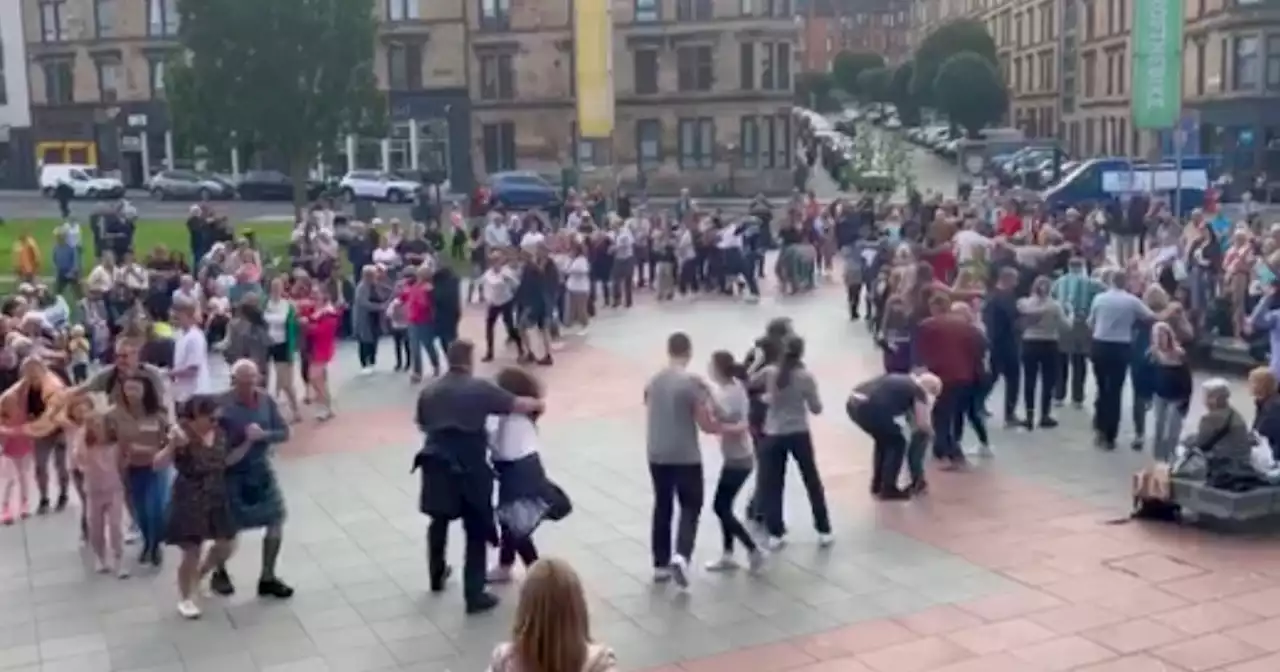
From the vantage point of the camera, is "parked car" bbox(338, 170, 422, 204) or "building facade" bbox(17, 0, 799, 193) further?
"building facade" bbox(17, 0, 799, 193)

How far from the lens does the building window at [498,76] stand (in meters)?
58.2

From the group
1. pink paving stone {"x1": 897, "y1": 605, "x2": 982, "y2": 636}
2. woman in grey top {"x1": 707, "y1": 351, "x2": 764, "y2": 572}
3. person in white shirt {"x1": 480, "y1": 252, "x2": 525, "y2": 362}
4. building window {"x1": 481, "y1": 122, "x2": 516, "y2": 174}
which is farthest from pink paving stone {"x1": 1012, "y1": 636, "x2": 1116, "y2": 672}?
building window {"x1": 481, "y1": 122, "x2": 516, "y2": 174}

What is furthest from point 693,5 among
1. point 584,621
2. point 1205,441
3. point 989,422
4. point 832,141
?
point 584,621

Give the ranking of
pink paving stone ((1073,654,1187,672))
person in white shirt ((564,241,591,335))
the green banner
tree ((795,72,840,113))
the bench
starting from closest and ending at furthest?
pink paving stone ((1073,654,1187,672)), the bench, person in white shirt ((564,241,591,335)), the green banner, tree ((795,72,840,113))

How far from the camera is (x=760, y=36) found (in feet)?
187

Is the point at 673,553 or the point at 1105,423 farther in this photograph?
the point at 1105,423

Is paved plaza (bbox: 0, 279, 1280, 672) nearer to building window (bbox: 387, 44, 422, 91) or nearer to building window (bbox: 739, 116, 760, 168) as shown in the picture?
building window (bbox: 739, 116, 760, 168)

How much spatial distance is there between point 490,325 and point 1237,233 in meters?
10.3

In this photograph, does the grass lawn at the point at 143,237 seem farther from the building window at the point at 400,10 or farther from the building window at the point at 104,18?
the building window at the point at 104,18

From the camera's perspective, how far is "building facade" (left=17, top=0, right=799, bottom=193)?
Answer: 187ft

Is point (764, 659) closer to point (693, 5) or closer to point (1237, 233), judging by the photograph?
point (1237, 233)

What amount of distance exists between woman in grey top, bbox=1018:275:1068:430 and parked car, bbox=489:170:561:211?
32252 millimetres

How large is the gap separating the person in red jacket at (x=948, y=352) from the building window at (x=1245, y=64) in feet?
143

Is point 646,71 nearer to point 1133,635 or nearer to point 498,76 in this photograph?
point 498,76
